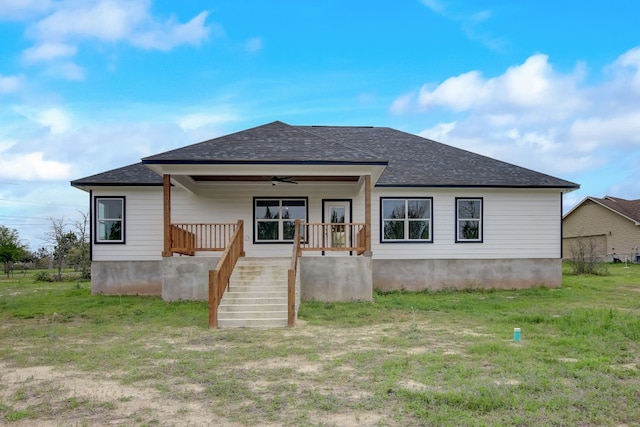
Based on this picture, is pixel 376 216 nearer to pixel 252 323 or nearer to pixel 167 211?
pixel 167 211

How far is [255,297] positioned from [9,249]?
25647mm

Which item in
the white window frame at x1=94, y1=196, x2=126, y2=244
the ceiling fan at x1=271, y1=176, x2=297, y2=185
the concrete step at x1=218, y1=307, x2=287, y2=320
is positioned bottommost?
the concrete step at x1=218, y1=307, x2=287, y2=320

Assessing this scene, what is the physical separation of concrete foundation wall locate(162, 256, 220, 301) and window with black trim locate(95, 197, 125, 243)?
346 cm

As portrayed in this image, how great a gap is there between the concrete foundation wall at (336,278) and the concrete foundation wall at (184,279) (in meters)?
2.63

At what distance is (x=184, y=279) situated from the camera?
1411 centimetres

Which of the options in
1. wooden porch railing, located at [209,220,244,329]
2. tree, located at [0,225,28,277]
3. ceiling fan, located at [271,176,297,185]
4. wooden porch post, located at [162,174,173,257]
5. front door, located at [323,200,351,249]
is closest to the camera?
wooden porch railing, located at [209,220,244,329]

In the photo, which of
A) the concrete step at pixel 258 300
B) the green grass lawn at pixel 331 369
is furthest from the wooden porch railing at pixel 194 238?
the concrete step at pixel 258 300

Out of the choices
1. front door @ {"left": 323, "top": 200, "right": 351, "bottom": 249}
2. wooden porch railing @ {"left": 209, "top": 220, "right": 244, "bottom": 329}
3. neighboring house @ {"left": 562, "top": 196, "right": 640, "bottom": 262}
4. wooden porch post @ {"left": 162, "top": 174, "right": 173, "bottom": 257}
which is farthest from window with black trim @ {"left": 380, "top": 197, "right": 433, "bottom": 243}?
neighboring house @ {"left": 562, "top": 196, "right": 640, "bottom": 262}

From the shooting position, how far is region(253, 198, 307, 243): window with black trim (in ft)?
55.8

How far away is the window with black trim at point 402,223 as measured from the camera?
17.3 metres

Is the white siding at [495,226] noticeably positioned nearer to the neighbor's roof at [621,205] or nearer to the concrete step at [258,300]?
the concrete step at [258,300]

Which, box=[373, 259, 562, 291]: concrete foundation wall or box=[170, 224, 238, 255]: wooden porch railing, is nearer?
box=[170, 224, 238, 255]: wooden porch railing

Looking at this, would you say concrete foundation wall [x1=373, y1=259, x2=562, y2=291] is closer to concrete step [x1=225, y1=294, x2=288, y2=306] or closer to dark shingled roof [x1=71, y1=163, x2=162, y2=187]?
concrete step [x1=225, y1=294, x2=288, y2=306]

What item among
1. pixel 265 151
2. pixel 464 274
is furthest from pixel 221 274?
pixel 464 274
